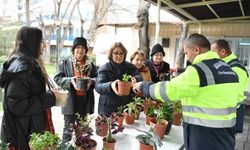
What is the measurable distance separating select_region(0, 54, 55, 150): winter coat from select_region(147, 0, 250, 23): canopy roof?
2.60 metres

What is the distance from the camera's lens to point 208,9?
16.6 ft

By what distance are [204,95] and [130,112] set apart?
0.64m

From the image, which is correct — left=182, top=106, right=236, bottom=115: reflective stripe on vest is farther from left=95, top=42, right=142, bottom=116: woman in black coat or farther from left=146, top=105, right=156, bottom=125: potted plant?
left=95, top=42, right=142, bottom=116: woman in black coat

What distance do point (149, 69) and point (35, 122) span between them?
179 cm

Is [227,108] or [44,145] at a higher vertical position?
[227,108]

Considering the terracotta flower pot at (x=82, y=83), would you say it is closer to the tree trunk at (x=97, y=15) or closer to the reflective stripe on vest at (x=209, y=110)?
the reflective stripe on vest at (x=209, y=110)

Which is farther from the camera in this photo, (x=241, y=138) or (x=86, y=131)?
(x=241, y=138)

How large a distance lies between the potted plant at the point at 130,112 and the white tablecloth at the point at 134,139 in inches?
1.5

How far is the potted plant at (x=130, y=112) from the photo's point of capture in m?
2.10

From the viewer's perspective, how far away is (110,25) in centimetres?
952

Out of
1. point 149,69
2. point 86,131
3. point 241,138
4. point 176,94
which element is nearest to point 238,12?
point 241,138

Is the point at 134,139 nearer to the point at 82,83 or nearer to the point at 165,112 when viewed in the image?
the point at 165,112

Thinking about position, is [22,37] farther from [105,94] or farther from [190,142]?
[190,142]

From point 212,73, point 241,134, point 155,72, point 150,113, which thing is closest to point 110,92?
point 150,113
